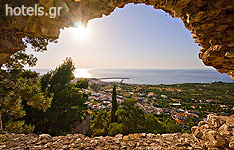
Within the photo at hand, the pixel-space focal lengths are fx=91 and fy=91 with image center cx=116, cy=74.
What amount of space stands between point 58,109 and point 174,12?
8.86 m

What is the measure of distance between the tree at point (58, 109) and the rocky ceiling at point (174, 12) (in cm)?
522

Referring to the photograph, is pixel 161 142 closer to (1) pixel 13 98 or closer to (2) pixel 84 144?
(2) pixel 84 144

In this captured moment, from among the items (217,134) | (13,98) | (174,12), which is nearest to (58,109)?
(13,98)

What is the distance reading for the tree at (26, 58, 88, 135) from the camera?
21.3 feet

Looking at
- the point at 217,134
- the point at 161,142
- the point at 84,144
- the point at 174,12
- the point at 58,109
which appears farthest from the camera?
the point at 58,109

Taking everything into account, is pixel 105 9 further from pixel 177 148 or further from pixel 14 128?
pixel 14 128

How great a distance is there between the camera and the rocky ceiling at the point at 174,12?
2.20 meters

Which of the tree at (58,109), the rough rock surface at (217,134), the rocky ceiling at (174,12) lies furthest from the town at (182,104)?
the rough rock surface at (217,134)

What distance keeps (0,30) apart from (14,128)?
12.3 ft

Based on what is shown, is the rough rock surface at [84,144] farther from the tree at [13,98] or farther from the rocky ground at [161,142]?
the tree at [13,98]

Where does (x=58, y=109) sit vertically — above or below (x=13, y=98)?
below

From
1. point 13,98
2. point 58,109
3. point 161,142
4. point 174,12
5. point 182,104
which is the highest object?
point 174,12

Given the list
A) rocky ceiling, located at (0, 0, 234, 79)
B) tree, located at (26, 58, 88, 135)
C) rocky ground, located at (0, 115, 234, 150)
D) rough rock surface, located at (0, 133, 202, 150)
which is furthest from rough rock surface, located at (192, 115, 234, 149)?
tree, located at (26, 58, 88, 135)

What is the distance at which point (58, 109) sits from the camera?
707cm
